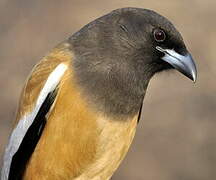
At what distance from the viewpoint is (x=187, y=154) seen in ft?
37.3

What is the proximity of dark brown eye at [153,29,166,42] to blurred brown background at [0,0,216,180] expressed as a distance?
439 cm

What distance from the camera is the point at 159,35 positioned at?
22.2 feet

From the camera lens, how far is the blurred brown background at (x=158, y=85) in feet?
37.1

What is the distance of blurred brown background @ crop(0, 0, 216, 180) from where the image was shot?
1131 cm

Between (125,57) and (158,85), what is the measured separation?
545 cm

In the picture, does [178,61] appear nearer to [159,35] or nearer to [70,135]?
[159,35]

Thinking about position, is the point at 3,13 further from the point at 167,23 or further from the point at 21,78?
the point at 167,23

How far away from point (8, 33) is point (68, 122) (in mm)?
7138

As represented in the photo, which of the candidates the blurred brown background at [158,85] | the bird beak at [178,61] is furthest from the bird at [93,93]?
the blurred brown background at [158,85]

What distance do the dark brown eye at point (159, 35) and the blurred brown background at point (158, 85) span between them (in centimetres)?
439

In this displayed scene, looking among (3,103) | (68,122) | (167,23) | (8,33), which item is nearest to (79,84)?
(68,122)

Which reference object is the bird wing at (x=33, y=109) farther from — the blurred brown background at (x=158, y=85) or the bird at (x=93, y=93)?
the blurred brown background at (x=158, y=85)

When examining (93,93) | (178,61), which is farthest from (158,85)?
→ (93,93)

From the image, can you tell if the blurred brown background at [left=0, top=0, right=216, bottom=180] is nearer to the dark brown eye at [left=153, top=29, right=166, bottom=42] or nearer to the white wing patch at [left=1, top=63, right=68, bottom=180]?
the white wing patch at [left=1, top=63, right=68, bottom=180]
